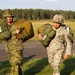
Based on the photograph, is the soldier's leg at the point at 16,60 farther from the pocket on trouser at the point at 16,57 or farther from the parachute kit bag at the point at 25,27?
the parachute kit bag at the point at 25,27

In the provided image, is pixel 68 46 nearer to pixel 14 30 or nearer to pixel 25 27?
pixel 25 27

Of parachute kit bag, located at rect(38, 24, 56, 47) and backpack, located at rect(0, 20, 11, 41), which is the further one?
backpack, located at rect(0, 20, 11, 41)

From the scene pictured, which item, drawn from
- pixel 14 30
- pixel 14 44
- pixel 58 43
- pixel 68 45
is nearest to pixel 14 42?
pixel 14 44

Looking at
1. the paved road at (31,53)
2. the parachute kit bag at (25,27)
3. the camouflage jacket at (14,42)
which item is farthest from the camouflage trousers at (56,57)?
the paved road at (31,53)

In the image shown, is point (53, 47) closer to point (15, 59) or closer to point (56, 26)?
point (56, 26)

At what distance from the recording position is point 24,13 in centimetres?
8481

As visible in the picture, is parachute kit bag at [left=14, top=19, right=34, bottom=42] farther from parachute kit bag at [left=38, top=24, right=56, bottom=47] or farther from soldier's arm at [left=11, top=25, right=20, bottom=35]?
parachute kit bag at [left=38, top=24, right=56, bottom=47]

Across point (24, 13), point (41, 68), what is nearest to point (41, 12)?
point (24, 13)

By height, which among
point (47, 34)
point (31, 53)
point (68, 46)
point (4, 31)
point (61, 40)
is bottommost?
point (31, 53)

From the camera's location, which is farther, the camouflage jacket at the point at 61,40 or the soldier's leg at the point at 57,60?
the soldier's leg at the point at 57,60

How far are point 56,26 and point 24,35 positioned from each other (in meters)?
0.87

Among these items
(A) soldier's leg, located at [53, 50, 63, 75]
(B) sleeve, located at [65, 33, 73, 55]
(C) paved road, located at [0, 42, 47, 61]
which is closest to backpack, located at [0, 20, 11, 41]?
(A) soldier's leg, located at [53, 50, 63, 75]

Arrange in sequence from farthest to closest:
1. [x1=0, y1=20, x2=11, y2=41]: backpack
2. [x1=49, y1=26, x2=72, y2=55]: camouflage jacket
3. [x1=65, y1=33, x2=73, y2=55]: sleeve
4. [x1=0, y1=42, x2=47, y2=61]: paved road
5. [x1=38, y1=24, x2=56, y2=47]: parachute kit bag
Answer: [x1=0, y1=42, x2=47, y2=61]: paved road, [x1=0, y1=20, x2=11, y2=41]: backpack, [x1=38, y1=24, x2=56, y2=47]: parachute kit bag, [x1=49, y1=26, x2=72, y2=55]: camouflage jacket, [x1=65, y1=33, x2=73, y2=55]: sleeve

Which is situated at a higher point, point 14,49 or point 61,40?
point 61,40
